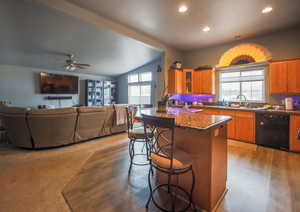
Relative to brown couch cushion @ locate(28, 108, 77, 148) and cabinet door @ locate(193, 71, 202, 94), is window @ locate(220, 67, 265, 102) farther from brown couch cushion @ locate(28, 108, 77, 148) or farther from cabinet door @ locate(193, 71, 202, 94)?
brown couch cushion @ locate(28, 108, 77, 148)

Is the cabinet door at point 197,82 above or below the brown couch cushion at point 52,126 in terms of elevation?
above

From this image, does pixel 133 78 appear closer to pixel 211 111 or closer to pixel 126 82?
pixel 126 82

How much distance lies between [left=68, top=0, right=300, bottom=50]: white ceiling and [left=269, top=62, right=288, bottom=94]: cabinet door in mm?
1018

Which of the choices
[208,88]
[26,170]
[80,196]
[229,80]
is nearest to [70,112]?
[26,170]

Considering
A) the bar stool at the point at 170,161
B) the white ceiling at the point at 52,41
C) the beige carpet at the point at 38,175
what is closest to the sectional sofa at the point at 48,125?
the beige carpet at the point at 38,175

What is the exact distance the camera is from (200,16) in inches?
135

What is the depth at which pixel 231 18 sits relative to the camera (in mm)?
3523

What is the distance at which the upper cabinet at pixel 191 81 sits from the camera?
522 cm

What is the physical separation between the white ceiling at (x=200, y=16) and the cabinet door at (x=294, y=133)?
232 centimetres

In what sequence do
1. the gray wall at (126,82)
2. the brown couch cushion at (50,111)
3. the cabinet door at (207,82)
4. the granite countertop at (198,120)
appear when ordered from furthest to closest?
the gray wall at (126,82) → the cabinet door at (207,82) → the brown couch cushion at (50,111) → the granite countertop at (198,120)

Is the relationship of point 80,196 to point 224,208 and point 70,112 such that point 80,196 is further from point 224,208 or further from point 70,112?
point 70,112

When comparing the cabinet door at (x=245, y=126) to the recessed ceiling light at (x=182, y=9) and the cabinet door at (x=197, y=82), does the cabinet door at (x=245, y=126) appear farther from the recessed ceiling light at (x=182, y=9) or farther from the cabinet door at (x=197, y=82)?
the recessed ceiling light at (x=182, y=9)

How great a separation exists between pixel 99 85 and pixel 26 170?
6.25 m

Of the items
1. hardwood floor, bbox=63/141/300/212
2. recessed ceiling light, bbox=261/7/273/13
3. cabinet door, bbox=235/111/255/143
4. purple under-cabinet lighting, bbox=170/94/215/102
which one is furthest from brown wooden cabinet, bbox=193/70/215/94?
hardwood floor, bbox=63/141/300/212
